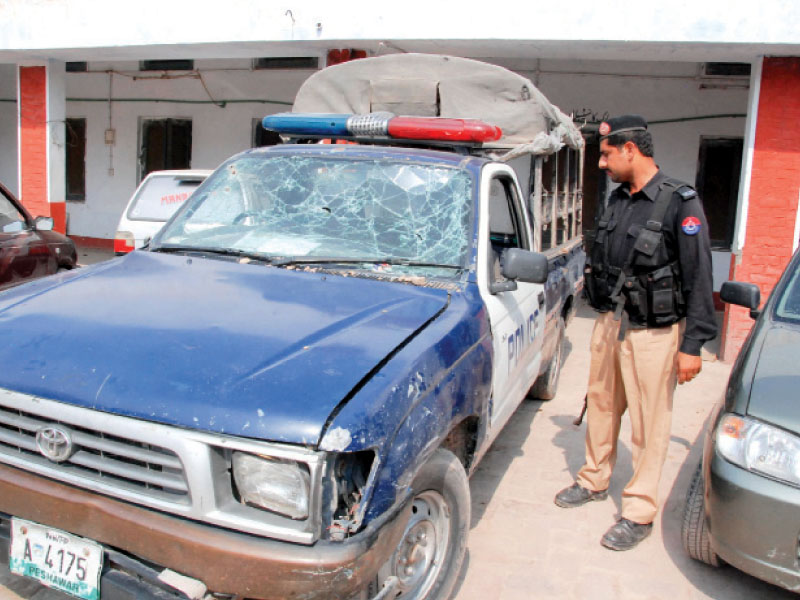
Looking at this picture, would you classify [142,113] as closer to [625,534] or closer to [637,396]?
[637,396]

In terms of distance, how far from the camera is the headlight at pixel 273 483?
1902 millimetres

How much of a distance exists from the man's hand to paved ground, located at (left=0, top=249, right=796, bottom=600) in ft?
3.02

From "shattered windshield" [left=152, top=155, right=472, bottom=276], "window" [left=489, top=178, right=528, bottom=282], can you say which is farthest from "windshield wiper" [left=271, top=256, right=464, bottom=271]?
"window" [left=489, top=178, right=528, bottom=282]

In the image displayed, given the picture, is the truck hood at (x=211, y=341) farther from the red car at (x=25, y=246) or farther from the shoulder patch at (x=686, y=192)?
the red car at (x=25, y=246)

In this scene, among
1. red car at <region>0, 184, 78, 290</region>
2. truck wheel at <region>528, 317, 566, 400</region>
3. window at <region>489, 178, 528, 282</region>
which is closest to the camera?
window at <region>489, 178, 528, 282</region>

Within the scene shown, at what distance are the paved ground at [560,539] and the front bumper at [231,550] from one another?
1.01 m

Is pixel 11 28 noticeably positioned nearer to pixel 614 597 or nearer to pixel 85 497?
pixel 85 497

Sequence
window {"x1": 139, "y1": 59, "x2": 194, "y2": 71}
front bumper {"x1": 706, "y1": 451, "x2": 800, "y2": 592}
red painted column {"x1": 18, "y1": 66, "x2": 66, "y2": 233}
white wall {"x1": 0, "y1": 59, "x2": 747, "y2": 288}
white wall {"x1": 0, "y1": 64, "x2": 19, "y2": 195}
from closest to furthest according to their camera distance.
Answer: front bumper {"x1": 706, "y1": 451, "x2": 800, "y2": 592} → white wall {"x1": 0, "y1": 59, "x2": 747, "y2": 288} → red painted column {"x1": 18, "y1": 66, "x2": 66, "y2": 233} → window {"x1": 139, "y1": 59, "x2": 194, "y2": 71} → white wall {"x1": 0, "y1": 64, "x2": 19, "y2": 195}

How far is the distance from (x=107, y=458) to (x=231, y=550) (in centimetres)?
49

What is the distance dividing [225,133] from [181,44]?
151 inches

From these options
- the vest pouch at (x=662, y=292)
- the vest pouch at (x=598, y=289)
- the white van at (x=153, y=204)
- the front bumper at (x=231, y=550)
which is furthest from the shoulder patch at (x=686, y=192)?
the white van at (x=153, y=204)

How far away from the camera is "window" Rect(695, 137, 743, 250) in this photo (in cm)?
950

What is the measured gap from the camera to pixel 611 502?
3.92 meters

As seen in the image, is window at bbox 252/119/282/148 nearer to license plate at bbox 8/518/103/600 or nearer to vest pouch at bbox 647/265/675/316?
vest pouch at bbox 647/265/675/316
